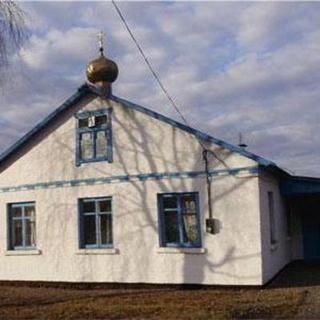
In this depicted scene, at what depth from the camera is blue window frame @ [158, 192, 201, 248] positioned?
16859 millimetres

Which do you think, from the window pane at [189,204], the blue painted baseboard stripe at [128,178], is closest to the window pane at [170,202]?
the window pane at [189,204]

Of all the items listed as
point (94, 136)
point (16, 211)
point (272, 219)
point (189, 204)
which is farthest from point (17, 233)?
point (272, 219)

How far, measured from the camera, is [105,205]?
723 inches

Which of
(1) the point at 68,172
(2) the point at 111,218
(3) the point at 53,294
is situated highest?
(1) the point at 68,172

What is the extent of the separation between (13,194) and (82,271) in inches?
143

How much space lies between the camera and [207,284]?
1650cm

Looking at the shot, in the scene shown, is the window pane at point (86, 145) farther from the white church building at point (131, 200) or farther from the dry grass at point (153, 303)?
the dry grass at point (153, 303)

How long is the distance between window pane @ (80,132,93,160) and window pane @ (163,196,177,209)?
2.82 metres

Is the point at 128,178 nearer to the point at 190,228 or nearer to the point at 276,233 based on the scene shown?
the point at 190,228

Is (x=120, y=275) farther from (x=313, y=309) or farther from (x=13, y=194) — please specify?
(x=313, y=309)

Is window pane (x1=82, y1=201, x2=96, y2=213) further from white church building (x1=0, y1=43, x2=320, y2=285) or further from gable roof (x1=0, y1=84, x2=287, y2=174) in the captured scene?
gable roof (x1=0, y1=84, x2=287, y2=174)

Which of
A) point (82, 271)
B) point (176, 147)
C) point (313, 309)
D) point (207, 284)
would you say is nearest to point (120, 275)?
point (82, 271)

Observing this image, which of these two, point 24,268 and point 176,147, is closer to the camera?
point 176,147

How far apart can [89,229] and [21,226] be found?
2.63 meters
